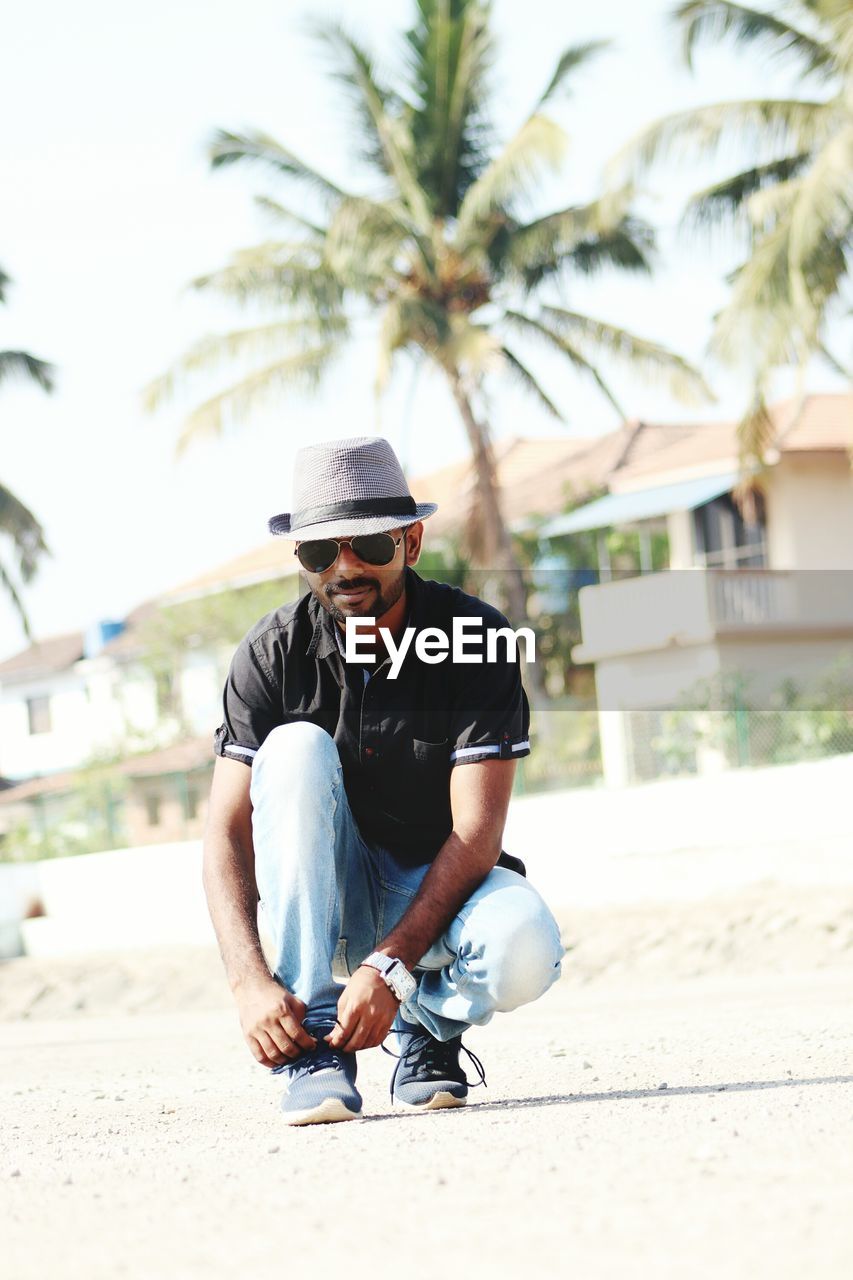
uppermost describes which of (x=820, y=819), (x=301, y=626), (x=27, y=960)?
(x=301, y=626)

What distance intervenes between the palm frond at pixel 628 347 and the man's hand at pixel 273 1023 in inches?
936

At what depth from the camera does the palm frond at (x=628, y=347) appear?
26984 millimetres

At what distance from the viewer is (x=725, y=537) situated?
30.2 m

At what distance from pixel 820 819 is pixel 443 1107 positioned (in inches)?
551

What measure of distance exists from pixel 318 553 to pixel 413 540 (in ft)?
0.92

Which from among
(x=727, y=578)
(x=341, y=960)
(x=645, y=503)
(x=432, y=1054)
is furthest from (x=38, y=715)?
(x=432, y=1054)

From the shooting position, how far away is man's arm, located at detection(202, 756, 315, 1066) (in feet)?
12.9

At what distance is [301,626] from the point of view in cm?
440

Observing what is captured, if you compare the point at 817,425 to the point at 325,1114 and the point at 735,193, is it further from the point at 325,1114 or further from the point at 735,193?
the point at 325,1114

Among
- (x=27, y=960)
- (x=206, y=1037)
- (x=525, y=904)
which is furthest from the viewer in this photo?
(x=27, y=960)

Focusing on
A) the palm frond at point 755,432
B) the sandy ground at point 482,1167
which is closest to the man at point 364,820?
the sandy ground at point 482,1167

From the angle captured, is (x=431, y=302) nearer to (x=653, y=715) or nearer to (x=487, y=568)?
(x=487, y=568)

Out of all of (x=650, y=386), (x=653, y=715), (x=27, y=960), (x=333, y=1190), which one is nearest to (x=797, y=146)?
(x=650, y=386)

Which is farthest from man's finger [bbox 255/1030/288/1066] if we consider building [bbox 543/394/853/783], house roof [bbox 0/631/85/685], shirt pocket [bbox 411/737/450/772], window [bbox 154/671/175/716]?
house roof [bbox 0/631/85/685]
